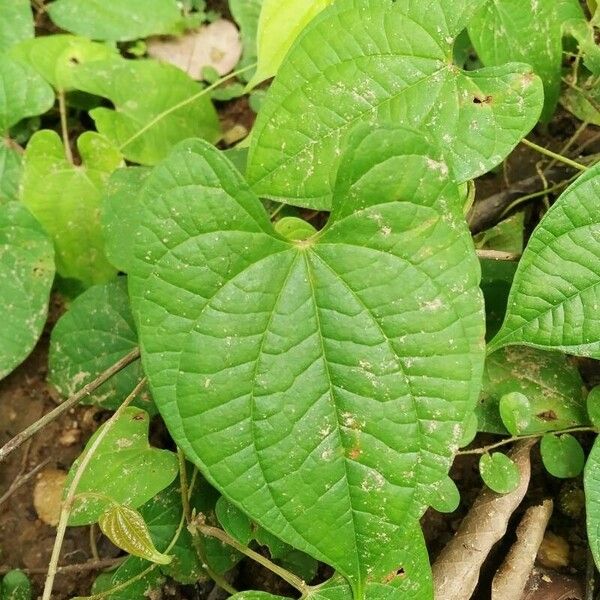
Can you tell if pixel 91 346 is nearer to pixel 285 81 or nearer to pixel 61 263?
pixel 61 263

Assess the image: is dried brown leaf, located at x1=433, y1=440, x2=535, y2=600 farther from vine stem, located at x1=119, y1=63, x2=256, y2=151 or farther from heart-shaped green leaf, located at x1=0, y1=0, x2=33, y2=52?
heart-shaped green leaf, located at x1=0, y1=0, x2=33, y2=52

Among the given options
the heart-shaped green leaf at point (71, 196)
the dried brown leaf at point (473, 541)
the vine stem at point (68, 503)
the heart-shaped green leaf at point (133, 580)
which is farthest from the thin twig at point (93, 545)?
the dried brown leaf at point (473, 541)

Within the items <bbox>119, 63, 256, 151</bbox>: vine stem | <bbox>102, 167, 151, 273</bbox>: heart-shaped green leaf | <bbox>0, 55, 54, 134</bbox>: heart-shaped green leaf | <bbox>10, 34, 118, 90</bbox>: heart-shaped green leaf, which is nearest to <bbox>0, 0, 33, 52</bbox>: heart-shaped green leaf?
<bbox>10, 34, 118, 90</bbox>: heart-shaped green leaf

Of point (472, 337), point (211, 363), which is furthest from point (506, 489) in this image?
point (211, 363)

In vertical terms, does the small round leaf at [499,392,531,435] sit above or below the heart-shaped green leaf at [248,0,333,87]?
below

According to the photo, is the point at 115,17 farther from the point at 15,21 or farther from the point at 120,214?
the point at 120,214

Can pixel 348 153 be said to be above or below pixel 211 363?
above
